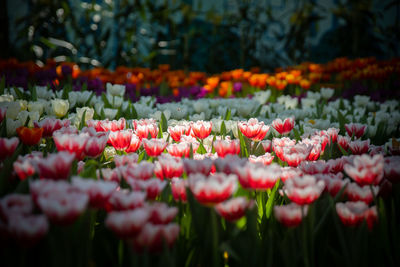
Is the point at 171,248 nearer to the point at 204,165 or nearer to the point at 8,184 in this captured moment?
the point at 204,165

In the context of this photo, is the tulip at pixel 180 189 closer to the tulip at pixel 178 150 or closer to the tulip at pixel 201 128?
the tulip at pixel 178 150

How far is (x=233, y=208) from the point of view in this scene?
Answer: 33.3 inches

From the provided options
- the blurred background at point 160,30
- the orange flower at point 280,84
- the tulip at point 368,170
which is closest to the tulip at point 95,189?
the tulip at point 368,170

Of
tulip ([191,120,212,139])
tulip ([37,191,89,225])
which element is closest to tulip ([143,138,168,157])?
tulip ([191,120,212,139])

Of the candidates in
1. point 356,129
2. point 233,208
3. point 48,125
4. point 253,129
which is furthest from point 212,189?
point 356,129

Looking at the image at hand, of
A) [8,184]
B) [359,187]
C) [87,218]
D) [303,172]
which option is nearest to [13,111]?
[8,184]

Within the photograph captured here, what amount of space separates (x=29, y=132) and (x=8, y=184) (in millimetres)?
278

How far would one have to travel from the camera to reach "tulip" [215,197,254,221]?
2.77ft

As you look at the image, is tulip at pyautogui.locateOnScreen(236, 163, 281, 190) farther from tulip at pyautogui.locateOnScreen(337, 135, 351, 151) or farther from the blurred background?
the blurred background

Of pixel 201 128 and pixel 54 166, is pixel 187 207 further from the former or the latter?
pixel 201 128

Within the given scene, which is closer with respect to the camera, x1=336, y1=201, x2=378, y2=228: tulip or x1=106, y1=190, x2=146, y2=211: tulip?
x1=106, y1=190, x2=146, y2=211: tulip

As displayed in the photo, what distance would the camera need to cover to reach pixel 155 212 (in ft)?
2.67

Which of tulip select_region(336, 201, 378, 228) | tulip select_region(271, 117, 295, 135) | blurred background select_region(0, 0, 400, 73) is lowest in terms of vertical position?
tulip select_region(336, 201, 378, 228)

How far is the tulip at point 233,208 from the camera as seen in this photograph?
84cm
